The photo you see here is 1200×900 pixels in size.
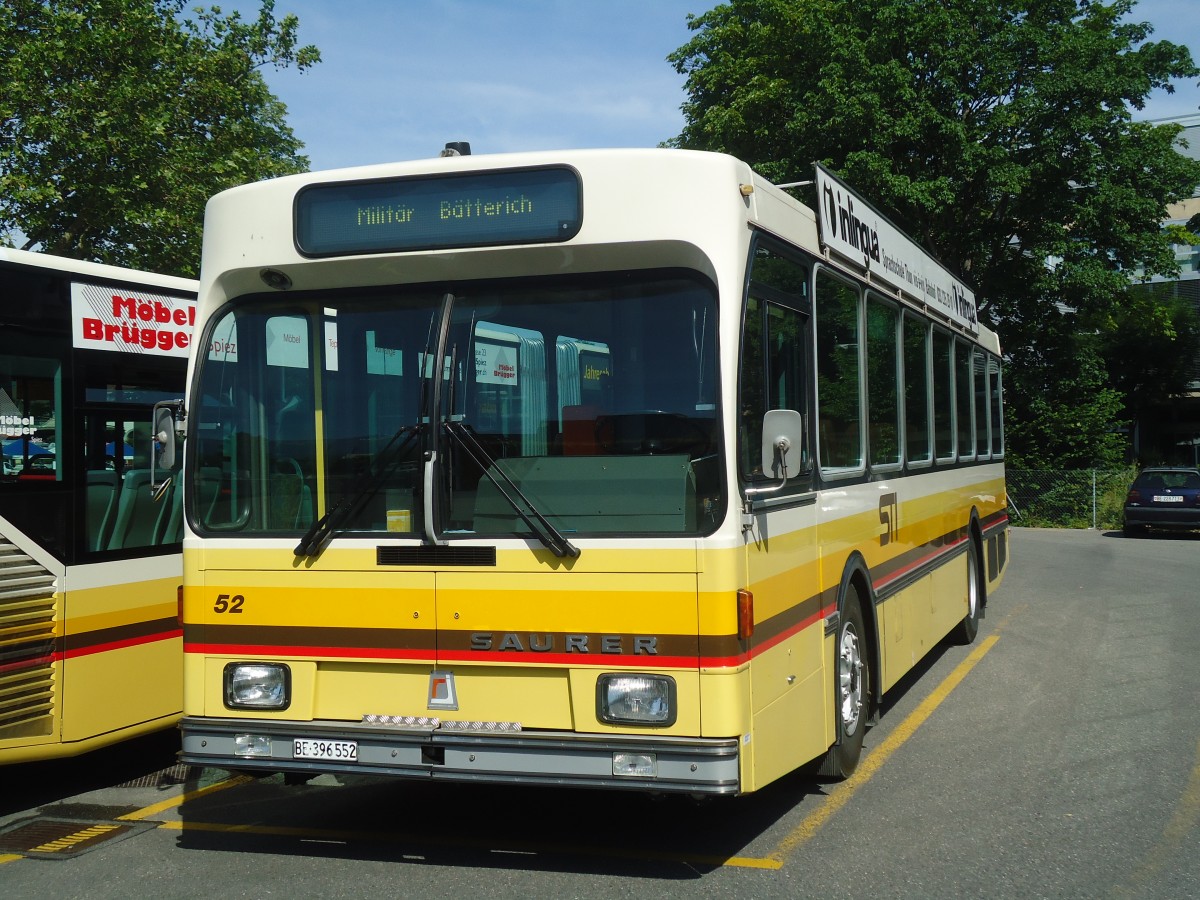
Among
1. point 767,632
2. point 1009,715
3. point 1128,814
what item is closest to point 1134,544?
point 1009,715

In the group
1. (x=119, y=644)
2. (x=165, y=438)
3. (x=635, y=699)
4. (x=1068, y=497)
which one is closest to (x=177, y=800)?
(x=119, y=644)

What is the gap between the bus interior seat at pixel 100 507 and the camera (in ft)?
23.0

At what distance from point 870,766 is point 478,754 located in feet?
9.78

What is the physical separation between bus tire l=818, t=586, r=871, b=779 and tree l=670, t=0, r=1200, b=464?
23080 millimetres

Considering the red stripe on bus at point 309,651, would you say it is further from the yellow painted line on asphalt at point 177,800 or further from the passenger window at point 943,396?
the passenger window at point 943,396

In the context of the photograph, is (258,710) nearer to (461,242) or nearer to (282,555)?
(282,555)

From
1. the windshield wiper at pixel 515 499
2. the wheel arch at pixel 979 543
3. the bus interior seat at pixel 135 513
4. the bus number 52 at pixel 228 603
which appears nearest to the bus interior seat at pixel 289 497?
the bus number 52 at pixel 228 603

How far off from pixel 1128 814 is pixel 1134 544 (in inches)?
829

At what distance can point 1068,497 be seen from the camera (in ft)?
104

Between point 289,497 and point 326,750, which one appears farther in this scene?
point 289,497

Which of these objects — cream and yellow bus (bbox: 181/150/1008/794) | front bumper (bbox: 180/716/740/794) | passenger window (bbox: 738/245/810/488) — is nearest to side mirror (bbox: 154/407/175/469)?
cream and yellow bus (bbox: 181/150/1008/794)

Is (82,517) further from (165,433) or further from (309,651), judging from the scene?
(309,651)

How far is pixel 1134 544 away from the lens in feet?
83.9

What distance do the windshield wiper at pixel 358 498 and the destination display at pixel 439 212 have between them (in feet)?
2.73
